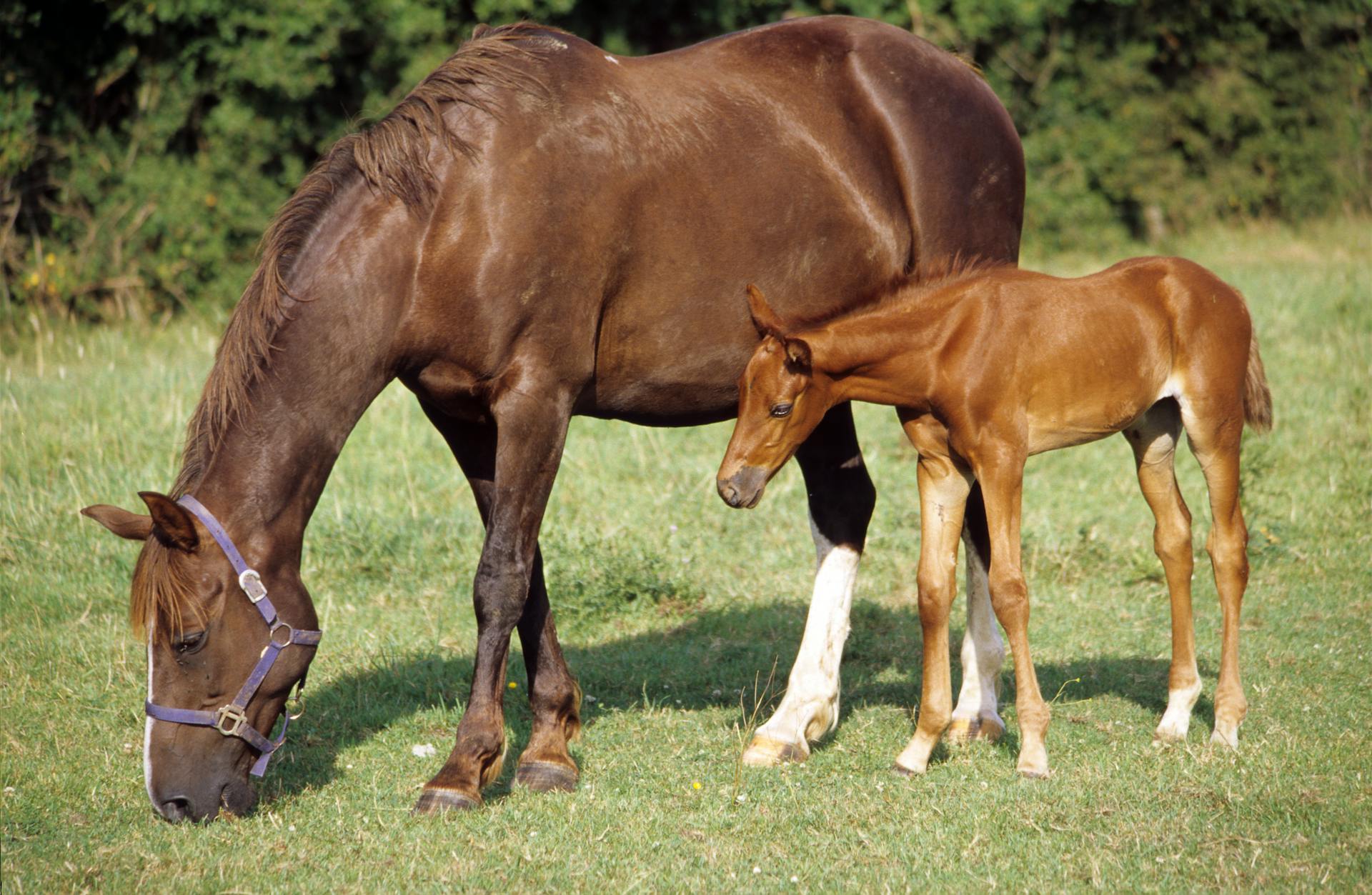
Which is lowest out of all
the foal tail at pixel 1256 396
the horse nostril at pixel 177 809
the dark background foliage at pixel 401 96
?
the dark background foliage at pixel 401 96

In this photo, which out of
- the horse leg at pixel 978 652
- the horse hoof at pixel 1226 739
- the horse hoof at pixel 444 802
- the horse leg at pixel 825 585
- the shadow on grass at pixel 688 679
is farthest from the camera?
the shadow on grass at pixel 688 679

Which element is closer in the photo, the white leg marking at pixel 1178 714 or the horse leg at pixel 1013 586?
the horse leg at pixel 1013 586

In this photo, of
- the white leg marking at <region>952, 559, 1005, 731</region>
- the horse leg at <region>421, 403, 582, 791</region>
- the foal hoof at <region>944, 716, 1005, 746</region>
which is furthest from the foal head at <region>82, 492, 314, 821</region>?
the white leg marking at <region>952, 559, 1005, 731</region>

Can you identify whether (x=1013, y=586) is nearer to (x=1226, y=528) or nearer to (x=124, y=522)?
(x=1226, y=528)

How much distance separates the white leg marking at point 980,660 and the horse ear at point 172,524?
2750 millimetres

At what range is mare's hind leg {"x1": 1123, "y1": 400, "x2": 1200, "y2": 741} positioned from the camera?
466 centimetres

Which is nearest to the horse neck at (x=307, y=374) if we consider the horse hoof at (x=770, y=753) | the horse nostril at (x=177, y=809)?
the horse nostril at (x=177, y=809)

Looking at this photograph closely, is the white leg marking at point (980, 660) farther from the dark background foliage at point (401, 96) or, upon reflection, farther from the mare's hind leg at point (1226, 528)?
the dark background foliage at point (401, 96)

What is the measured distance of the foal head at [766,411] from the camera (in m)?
4.13

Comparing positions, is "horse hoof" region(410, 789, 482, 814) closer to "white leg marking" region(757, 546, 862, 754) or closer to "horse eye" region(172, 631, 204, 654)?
"horse eye" region(172, 631, 204, 654)

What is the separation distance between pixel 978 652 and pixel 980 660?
31 millimetres

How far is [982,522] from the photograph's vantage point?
504cm

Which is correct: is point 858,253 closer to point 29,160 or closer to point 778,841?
point 778,841

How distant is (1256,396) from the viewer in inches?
187
